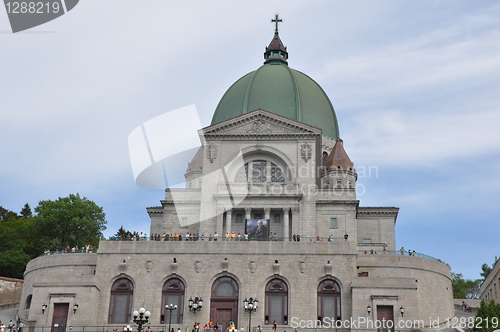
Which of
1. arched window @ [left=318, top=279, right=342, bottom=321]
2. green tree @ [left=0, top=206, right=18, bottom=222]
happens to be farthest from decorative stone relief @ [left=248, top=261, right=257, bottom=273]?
green tree @ [left=0, top=206, right=18, bottom=222]

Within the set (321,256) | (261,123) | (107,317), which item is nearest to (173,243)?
(107,317)

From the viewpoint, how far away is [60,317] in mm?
53750

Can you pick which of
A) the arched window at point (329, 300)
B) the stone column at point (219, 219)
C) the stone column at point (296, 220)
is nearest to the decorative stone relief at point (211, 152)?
the stone column at point (219, 219)

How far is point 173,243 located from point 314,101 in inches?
1411

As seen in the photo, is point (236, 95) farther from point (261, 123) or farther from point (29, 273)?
point (29, 273)

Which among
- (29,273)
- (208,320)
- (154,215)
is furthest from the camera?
(154,215)

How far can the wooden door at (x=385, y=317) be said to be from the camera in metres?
52.4

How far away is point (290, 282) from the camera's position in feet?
182

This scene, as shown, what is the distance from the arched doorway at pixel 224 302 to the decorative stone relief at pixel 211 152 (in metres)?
20.7

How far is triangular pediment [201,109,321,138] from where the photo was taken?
74.8 metres

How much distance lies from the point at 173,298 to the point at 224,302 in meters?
4.00

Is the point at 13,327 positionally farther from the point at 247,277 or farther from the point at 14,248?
the point at 14,248

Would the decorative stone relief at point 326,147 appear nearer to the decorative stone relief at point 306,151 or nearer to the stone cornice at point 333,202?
the decorative stone relief at point 306,151

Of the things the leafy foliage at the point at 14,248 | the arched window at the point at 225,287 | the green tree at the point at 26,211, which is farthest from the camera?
the green tree at the point at 26,211
